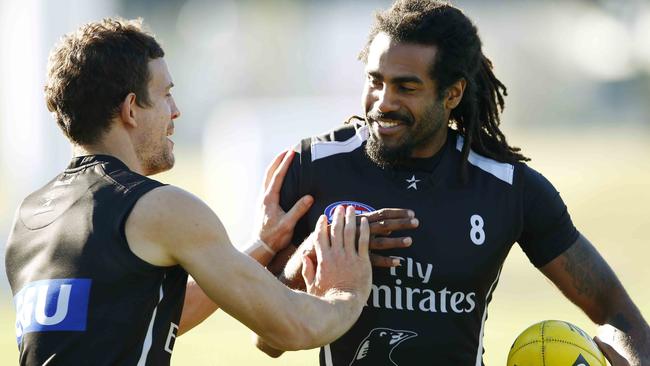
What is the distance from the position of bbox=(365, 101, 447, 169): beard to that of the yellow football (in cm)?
101

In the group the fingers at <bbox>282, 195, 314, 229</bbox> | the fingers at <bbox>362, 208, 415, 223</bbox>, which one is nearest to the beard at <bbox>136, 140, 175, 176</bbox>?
the fingers at <bbox>282, 195, 314, 229</bbox>

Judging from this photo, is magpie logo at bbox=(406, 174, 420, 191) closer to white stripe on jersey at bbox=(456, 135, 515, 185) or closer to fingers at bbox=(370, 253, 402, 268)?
white stripe on jersey at bbox=(456, 135, 515, 185)

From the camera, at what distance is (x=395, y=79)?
16.5 ft

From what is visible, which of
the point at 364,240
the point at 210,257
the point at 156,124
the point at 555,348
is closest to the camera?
the point at 210,257

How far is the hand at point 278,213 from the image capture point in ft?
→ 16.7

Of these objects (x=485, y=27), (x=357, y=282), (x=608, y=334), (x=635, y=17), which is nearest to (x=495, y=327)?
(x=608, y=334)

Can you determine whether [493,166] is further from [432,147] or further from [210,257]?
[210,257]

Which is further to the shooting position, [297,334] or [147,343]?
[297,334]

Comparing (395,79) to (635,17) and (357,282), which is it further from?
(635,17)

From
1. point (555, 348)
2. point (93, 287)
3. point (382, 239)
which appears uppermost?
point (382, 239)

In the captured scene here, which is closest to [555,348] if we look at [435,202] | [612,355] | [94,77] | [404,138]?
[612,355]

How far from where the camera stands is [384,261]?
473cm

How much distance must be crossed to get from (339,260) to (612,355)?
4.78 ft

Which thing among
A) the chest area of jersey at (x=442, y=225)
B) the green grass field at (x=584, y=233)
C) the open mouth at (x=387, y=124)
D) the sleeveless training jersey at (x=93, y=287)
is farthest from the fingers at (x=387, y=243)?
the green grass field at (x=584, y=233)
